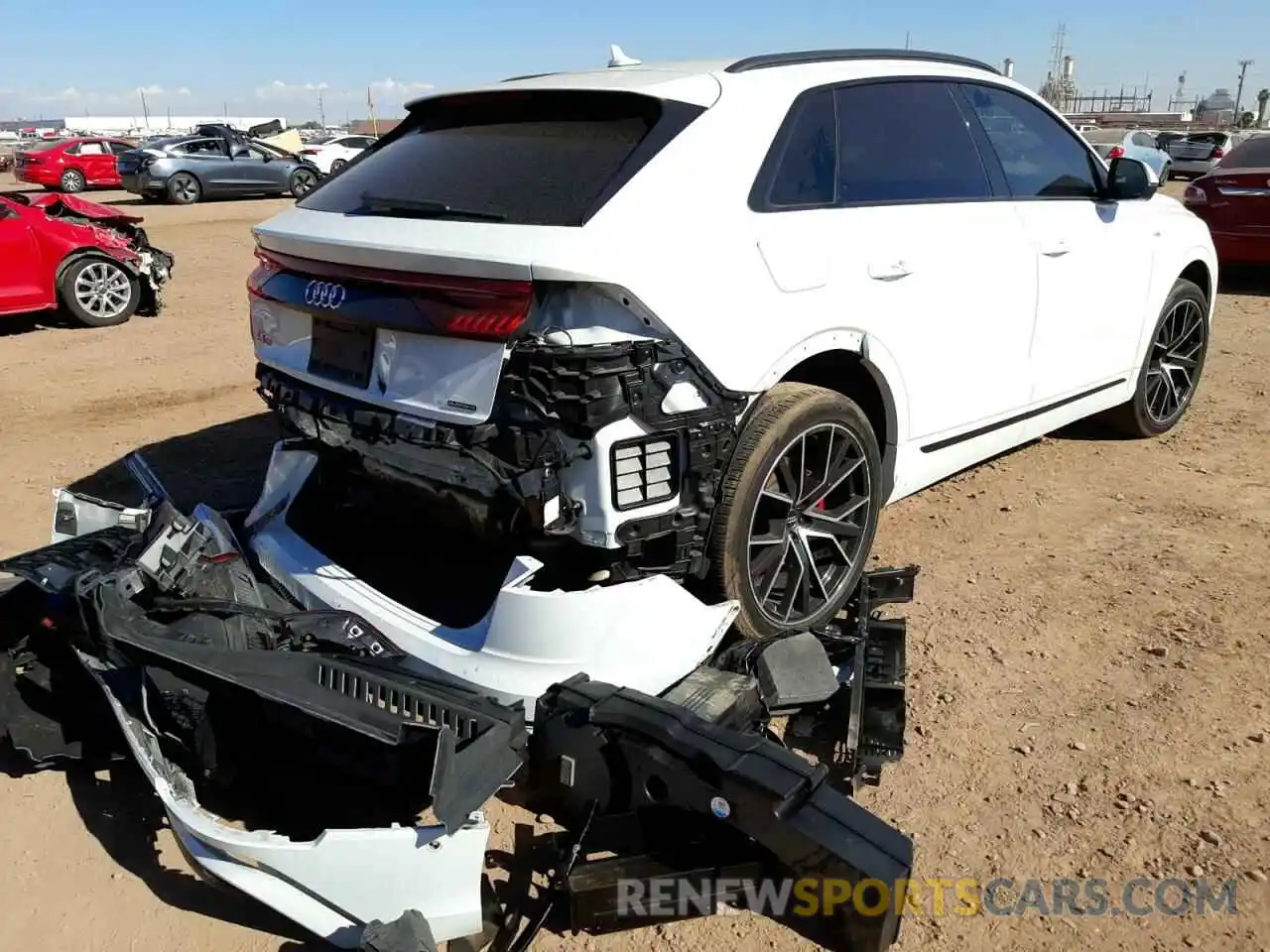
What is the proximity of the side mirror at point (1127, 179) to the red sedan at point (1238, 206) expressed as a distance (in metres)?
6.30

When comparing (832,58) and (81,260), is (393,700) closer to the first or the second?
(832,58)

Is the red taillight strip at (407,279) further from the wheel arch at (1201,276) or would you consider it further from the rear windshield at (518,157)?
the wheel arch at (1201,276)

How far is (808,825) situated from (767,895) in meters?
0.30

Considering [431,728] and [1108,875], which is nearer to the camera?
[431,728]

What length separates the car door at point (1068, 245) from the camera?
4.12 m

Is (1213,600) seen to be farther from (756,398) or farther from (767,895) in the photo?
(767,895)

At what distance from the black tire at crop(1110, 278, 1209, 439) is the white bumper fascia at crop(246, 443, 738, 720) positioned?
348 centimetres

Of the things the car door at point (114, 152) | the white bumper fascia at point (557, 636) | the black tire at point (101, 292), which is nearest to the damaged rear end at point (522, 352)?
the white bumper fascia at point (557, 636)

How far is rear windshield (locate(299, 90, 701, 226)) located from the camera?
109 inches

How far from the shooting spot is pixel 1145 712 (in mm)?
3137

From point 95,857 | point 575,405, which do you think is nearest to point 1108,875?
point 575,405

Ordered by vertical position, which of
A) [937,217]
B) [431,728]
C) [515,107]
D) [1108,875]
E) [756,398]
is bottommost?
[1108,875]

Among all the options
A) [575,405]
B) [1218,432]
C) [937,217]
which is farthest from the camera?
[1218,432]

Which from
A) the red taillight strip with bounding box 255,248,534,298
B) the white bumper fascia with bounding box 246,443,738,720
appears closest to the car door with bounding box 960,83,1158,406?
the white bumper fascia with bounding box 246,443,738,720
